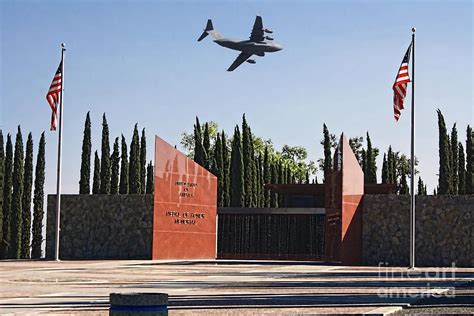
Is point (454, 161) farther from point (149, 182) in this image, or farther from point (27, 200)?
point (27, 200)

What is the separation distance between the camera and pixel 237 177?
2452 inches

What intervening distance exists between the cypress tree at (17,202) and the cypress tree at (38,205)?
4.23 ft

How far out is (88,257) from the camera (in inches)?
1697

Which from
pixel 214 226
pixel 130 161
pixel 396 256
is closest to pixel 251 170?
pixel 130 161

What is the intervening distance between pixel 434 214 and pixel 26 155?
2752 centimetres

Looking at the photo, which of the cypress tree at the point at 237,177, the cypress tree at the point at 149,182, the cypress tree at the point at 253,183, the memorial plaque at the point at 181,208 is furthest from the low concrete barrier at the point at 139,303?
the cypress tree at the point at 149,182

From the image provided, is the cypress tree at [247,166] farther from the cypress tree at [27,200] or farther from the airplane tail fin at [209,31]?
the cypress tree at [27,200]

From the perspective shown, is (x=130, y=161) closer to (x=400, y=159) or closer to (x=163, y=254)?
(x=163, y=254)

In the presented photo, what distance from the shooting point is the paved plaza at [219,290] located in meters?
17.3

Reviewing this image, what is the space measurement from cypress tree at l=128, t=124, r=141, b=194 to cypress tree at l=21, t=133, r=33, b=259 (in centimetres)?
616

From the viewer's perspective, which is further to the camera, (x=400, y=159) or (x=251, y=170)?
(x=400, y=159)

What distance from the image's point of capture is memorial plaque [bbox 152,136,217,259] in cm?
4156

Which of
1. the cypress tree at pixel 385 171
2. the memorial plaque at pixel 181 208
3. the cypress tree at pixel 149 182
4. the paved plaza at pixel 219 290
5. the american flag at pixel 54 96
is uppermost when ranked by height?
the american flag at pixel 54 96

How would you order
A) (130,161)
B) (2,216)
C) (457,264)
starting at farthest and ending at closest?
1. (130,161)
2. (2,216)
3. (457,264)
